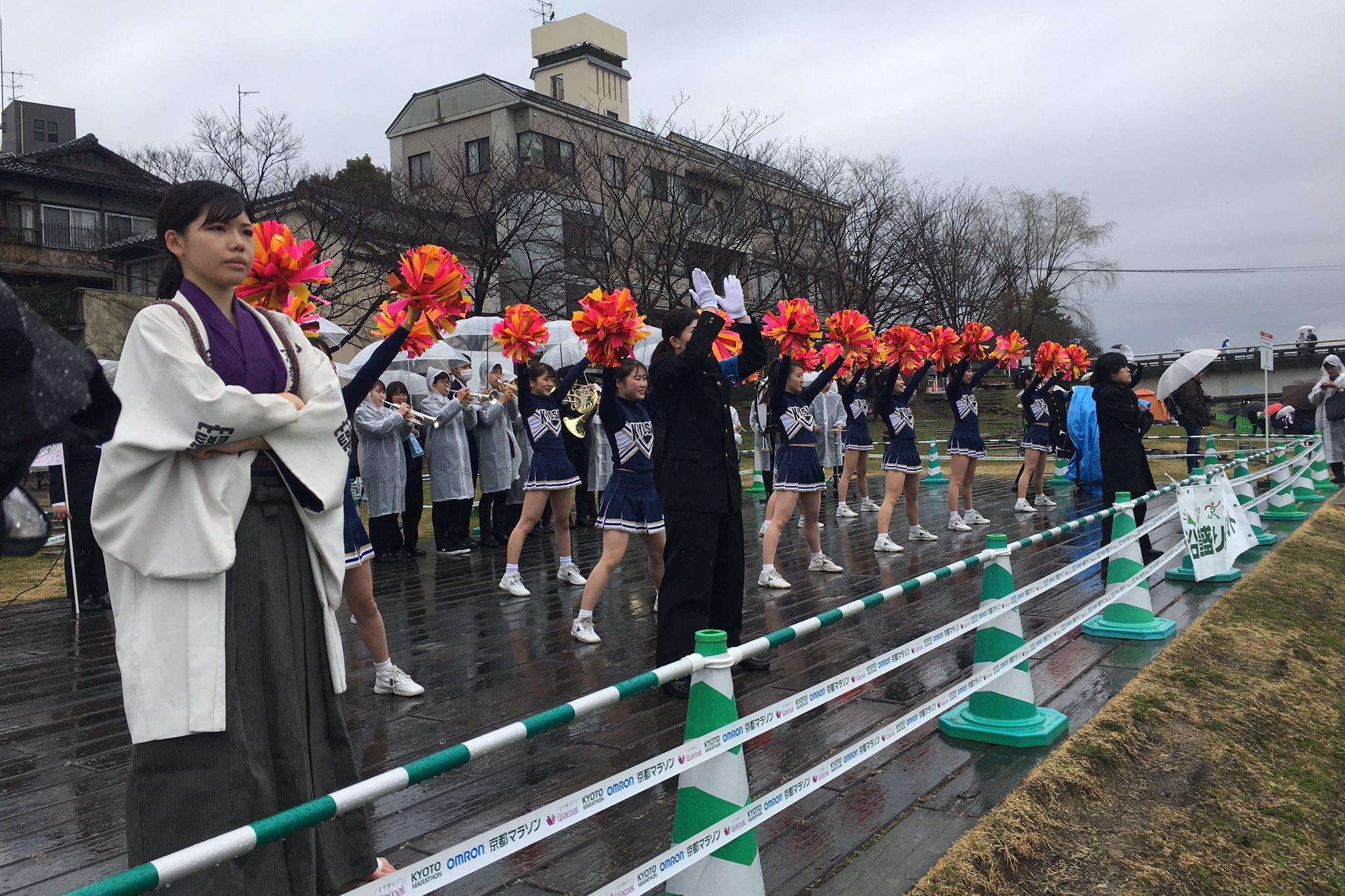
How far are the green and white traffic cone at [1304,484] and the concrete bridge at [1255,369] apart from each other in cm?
3613

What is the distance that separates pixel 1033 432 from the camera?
1348 cm

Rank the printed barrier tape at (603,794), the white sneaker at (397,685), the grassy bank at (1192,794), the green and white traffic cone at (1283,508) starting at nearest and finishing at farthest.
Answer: the printed barrier tape at (603,794) < the grassy bank at (1192,794) < the white sneaker at (397,685) < the green and white traffic cone at (1283,508)

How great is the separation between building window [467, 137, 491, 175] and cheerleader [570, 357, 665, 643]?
2105cm

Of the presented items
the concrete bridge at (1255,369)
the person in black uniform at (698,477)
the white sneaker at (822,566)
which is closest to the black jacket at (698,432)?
the person in black uniform at (698,477)

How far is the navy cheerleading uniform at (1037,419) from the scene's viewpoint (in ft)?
44.2

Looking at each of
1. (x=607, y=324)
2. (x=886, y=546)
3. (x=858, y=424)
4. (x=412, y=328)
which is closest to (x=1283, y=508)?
(x=858, y=424)

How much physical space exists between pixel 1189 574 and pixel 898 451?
3.18 m

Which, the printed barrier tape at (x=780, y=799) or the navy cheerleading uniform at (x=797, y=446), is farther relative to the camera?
the navy cheerleading uniform at (x=797, y=446)

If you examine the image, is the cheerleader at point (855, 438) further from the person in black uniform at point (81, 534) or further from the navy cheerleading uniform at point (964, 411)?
the person in black uniform at point (81, 534)

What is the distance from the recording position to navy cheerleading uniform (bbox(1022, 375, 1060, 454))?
1347 centimetres

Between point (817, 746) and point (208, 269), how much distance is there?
323 centimetres

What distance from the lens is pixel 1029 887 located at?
3404 mm

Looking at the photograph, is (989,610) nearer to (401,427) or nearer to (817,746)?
(817,746)

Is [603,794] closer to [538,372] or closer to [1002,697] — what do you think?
[1002,697]
